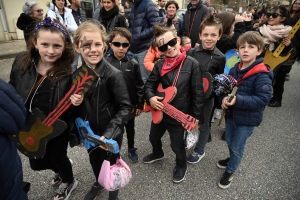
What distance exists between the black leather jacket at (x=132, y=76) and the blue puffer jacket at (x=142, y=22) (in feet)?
4.77

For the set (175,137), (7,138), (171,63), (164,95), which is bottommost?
(175,137)

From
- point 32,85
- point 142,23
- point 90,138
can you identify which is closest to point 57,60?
point 32,85

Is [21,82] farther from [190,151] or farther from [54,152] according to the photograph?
[190,151]

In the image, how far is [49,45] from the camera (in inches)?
61.8

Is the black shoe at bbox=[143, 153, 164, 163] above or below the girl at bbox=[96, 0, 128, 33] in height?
below

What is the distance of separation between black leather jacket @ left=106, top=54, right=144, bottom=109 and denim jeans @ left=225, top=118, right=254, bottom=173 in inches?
38.2

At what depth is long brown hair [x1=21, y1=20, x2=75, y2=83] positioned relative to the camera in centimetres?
159

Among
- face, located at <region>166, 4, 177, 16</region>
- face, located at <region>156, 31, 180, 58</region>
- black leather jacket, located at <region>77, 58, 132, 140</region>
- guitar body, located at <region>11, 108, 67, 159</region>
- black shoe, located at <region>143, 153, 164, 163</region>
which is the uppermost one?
face, located at <region>166, 4, 177, 16</region>

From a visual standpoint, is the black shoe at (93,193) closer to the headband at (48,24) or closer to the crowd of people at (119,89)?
the crowd of people at (119,89)

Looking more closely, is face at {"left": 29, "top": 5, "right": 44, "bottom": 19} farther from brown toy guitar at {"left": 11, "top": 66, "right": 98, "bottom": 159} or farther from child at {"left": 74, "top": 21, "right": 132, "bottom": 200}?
brown toy guitar at {"left": 11, "top": 66, "right": 98, "bottom": 159}

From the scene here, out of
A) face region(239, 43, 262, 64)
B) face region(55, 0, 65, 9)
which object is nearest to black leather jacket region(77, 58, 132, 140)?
face region(239, 43, 262, 64)

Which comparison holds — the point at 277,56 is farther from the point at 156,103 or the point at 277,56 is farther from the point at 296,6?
the point at 156,103

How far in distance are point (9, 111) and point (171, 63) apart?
51.9 inches

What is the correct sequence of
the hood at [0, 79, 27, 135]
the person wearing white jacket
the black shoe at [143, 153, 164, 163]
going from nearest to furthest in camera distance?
the hood at [0, 79, 27, 135]
the black shoe at [143, 153, 164, 163]
the person wearing white jacket
